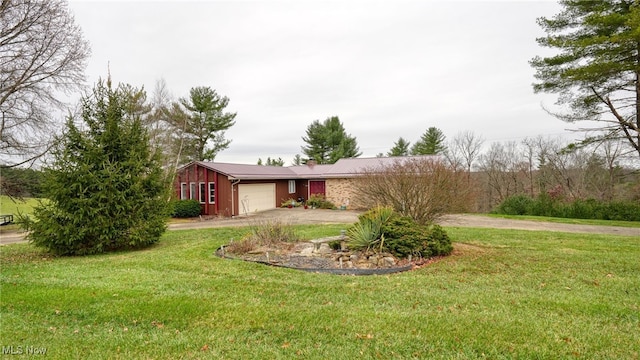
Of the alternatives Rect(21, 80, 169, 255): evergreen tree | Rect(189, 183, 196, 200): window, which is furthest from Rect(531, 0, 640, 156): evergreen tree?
Rect(189, 183, 196, 200): window

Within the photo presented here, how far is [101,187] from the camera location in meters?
8.30

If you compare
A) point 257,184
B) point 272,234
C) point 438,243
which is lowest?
point 438,243

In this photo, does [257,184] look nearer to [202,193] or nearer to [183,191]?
[202,193]

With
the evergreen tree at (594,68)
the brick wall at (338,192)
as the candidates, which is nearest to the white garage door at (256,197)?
the brick wall at (338,192)

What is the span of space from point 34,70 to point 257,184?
1218 centimetres

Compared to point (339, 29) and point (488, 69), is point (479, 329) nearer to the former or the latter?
point (339, 29)

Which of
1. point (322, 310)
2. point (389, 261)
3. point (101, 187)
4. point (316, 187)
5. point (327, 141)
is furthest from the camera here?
point (327, 141)

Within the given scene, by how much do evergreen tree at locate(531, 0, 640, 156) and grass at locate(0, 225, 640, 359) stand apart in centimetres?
899

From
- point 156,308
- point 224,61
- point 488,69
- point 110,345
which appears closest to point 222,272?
point 156,308

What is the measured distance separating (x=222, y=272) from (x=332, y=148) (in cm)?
3170

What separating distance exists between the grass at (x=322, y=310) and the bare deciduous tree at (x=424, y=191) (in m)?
→ 1.96

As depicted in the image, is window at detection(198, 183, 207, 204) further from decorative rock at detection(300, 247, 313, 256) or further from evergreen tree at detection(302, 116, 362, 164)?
evergreen tree at detection(302, 116, 362, 164)

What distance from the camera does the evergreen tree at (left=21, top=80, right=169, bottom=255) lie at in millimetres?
8117

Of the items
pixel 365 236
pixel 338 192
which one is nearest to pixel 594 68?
pixel 365 236
